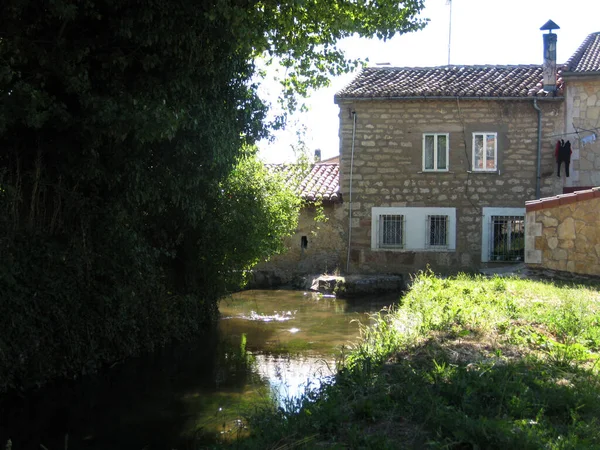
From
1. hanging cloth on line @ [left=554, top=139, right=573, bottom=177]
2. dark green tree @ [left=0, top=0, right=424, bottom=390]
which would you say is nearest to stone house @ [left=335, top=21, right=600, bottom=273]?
hanging cloth on line @ [left=554, top=139, right=573, bottom=177]

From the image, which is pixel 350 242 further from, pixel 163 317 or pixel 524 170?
pixel 163 317

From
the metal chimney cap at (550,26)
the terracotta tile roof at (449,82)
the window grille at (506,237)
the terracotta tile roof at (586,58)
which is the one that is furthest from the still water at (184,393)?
the metal chimney cap at (550,26)

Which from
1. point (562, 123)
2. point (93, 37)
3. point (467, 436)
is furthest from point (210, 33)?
point (562, 123)

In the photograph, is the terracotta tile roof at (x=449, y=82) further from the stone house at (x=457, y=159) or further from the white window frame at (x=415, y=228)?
the white window frame at (x=415, y=228)

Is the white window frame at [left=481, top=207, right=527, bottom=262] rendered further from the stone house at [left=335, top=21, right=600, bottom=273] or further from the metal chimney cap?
the metal chimney cap

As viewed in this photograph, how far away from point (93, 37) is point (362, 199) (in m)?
14.0

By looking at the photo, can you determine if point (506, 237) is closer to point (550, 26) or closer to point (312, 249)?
point (312, 249)

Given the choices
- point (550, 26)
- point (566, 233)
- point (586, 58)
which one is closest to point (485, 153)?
point (586, 58)

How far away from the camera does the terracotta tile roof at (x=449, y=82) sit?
20.3 m

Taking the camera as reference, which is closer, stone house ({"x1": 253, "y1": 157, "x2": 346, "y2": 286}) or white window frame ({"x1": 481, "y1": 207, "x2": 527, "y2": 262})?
white window frame ({"x1": 481, "y1": 207, "x2": 527, "y2": 262})

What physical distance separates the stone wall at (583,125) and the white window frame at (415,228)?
380cm

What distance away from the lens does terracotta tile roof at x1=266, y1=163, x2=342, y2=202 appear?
21.2 metres

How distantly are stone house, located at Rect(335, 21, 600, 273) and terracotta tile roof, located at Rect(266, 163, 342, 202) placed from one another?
56 cm

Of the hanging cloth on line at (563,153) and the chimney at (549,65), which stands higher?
the chimney at (549,65)
